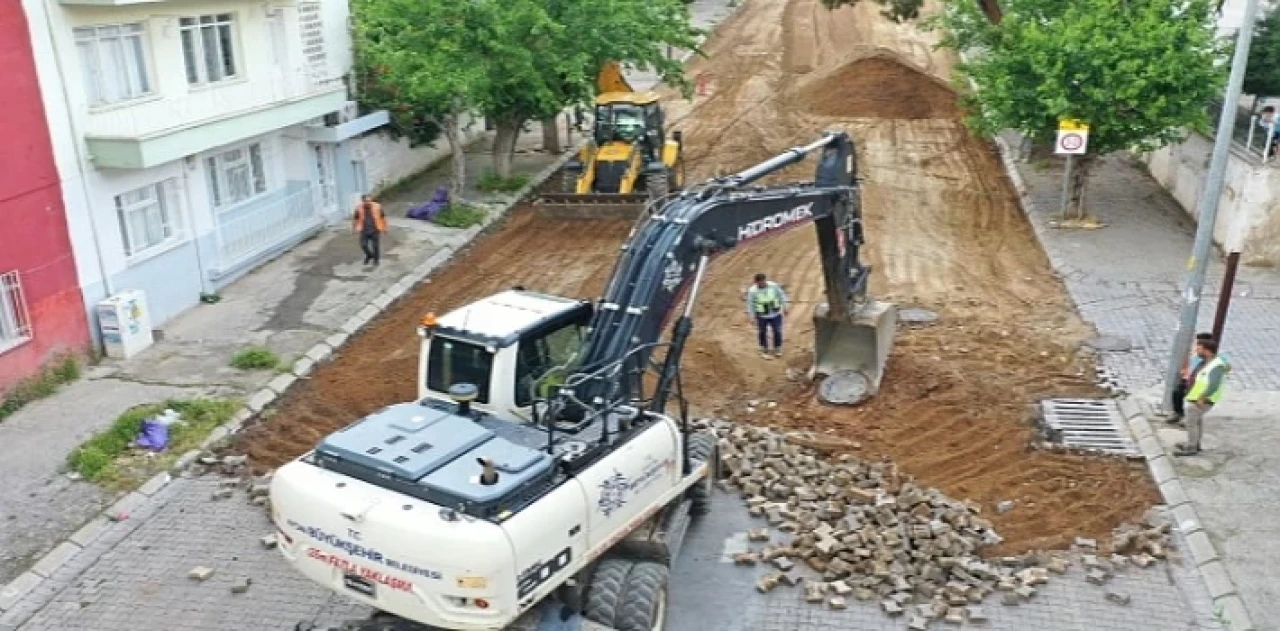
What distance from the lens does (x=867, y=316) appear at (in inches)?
576

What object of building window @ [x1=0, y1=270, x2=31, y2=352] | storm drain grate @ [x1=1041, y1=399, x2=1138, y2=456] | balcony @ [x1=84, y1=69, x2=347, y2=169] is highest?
balcony @ [x1=84, y1=69, x2=347, y2=169]

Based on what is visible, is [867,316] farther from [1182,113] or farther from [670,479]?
[1182,113]

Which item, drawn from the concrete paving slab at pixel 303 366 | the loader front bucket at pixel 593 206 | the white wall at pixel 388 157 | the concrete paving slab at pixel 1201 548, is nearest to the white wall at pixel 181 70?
the white wall at pixel 388 157

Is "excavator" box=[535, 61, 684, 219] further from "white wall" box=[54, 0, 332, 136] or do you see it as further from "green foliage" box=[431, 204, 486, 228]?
"white wall" box=[54, 0, 332, 136]

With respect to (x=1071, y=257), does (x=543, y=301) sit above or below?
above

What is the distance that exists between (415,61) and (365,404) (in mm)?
9113

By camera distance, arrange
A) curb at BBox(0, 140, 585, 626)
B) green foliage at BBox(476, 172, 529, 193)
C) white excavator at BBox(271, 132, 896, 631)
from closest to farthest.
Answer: white excavator at BBox(271, 132, 896, 631) → curb at BBox(0, 140, 585, 626) → green foliage at BBox(476, 172, 529, 193)

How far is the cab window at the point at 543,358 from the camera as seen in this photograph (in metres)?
9.69

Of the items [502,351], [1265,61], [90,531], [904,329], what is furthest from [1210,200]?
[90,531]

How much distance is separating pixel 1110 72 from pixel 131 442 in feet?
55.5

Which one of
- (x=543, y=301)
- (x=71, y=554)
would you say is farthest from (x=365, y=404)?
(x=543, y=301)

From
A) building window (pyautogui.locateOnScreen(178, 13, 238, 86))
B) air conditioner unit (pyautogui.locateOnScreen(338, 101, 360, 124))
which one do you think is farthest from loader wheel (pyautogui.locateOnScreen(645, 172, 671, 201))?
building window (pyautogui.locateOnScreen(178, 13, 238, 86))

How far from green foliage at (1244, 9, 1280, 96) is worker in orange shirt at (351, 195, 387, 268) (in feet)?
55.5

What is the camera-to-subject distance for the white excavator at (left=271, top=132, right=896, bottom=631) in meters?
7.81
